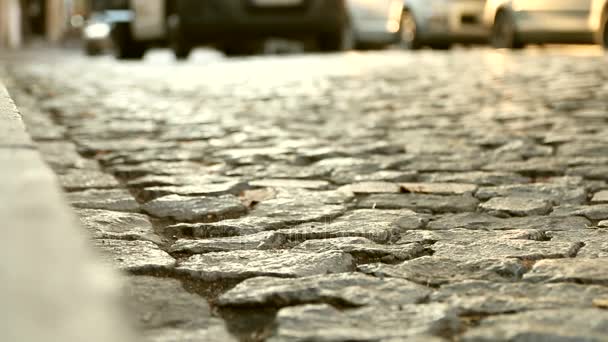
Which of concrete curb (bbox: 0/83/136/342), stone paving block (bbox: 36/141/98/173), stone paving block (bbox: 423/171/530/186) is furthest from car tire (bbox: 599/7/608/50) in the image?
concrete curb (bbox: 0/83/136/342)

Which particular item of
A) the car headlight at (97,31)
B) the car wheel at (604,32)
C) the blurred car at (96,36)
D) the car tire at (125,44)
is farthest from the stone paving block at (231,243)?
the car headlight at (97,31)

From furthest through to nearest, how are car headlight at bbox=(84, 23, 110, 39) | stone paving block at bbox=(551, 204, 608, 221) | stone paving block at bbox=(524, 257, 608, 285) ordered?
1. car headlight at bbox=(84, 23, 110, 39)
2. stone paving block at bbox=(551, 204, 608, 221)
3. stone paving block at bbox=(524, 257, 608, 285)

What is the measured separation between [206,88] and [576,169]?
575 centimetres

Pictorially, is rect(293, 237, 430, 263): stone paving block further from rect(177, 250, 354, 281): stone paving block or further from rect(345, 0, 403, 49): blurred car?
rect(345, 0, 403, 49): blurred car

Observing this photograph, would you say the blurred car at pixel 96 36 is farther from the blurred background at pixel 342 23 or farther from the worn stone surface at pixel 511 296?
the worn stone surface at pixel 511 296

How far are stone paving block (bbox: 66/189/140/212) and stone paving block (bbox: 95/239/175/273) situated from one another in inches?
25.9

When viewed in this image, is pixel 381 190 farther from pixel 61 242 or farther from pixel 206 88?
pixel 206 88

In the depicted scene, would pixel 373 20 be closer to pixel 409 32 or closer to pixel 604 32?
pixel 409 32

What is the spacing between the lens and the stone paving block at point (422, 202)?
375 centimetres

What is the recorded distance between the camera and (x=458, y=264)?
2.76 m

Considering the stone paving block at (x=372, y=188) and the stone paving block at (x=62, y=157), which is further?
the stone paving block at (x=62, y=157)

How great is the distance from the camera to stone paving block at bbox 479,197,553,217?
363 cm

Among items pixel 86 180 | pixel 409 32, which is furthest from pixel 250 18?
pixel 86 180

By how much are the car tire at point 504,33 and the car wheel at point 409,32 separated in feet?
5.87
